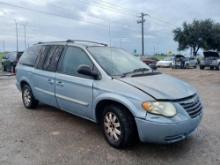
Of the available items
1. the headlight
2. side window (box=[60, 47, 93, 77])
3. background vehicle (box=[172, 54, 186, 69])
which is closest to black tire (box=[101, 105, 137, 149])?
the headlight

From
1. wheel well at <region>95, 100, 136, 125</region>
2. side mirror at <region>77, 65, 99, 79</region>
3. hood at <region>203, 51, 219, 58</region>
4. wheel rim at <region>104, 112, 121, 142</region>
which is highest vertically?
hood at <region>203, 51, 219, 58</region>

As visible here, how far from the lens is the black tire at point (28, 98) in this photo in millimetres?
6426

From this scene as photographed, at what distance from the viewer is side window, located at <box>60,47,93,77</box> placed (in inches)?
186

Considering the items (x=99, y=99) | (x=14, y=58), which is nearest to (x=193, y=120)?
(x=99, y=99)

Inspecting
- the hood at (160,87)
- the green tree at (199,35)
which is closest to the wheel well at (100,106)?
the hood at (160,87)

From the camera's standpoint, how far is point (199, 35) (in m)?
41.6

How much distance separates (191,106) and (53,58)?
10.2 ft

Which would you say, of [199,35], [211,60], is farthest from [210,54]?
[199,35]

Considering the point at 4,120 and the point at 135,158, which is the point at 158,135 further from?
the point at 4,120

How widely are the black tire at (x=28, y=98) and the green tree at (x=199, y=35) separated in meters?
38.9

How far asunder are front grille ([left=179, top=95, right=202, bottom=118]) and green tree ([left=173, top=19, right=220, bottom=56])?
40.1m

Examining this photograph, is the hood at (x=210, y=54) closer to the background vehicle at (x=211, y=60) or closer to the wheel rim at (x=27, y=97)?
the background vehicle at (x=211, y=60)

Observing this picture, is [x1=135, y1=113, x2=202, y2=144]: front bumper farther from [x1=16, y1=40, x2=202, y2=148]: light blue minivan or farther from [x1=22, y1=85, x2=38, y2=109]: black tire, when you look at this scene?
Result: [x1=22, y1=85, x2=38, y2=109]: black tire

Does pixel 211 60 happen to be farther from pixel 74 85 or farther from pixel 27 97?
pixel 74 85
